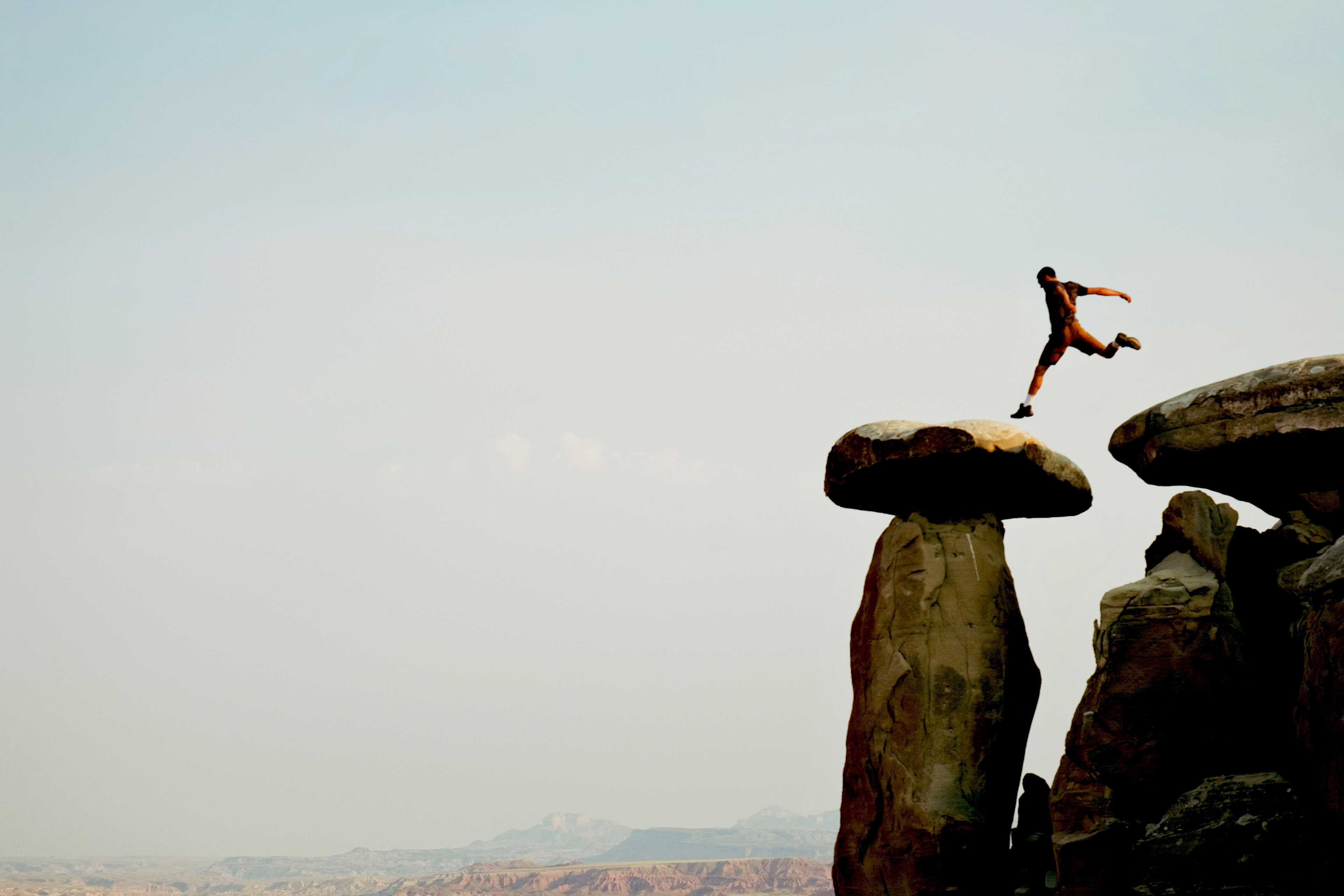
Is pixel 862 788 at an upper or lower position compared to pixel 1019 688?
lower

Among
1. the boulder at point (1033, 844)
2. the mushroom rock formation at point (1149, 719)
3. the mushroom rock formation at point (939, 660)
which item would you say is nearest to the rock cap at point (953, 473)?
the mushroom rock formation at point (939, 660)

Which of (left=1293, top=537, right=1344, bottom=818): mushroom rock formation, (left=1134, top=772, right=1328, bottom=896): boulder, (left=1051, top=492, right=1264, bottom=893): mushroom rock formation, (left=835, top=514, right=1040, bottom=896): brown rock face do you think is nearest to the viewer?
(left=1293, top=537, right=1344, bottom=818): mushroom rock formation

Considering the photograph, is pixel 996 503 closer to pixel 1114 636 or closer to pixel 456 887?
pixel 1114 636

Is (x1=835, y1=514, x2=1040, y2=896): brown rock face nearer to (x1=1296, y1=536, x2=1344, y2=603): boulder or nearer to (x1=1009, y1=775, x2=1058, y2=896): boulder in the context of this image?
(x1=1009, y1=775, x2=1058, y2=896): boulder

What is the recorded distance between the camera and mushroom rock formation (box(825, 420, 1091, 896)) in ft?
48.5

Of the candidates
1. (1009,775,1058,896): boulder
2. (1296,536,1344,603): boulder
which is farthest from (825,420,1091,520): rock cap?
(1296,536,1344,603): boulder

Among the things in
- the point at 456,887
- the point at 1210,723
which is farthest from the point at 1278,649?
the point at 456,887

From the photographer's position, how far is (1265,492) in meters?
14.6

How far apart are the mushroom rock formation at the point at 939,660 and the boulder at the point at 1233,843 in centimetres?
249

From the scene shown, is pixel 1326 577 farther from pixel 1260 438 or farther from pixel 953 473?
pixel 953 473

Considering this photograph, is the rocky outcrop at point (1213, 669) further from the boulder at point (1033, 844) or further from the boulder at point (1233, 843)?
the boulder at point (1033, 844)

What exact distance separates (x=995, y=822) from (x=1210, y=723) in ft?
9.18

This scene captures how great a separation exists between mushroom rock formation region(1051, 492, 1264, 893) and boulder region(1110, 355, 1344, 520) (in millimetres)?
975

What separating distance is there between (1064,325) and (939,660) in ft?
13.8
